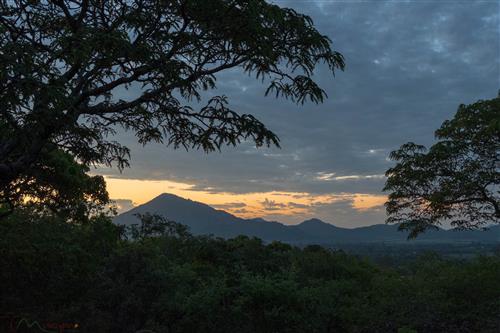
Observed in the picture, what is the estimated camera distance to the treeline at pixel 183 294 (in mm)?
10094

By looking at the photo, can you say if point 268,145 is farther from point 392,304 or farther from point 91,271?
point 392,304

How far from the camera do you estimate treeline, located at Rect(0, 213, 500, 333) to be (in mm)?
10094

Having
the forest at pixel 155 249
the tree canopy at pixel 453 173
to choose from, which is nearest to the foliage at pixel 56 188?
the forest at pixel 155 249

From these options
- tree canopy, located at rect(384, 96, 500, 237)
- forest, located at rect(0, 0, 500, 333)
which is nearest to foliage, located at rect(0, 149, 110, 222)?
forest, located at rect(0, 0, 500, 333)

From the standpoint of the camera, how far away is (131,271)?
1059 centimetres

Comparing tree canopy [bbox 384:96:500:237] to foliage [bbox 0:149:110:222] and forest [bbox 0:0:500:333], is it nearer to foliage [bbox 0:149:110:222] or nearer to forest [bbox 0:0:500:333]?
forest [bbox 0:0:500:333]

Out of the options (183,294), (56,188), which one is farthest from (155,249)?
(56,188)

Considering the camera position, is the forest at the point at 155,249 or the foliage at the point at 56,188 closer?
the forest at the point at 155,249

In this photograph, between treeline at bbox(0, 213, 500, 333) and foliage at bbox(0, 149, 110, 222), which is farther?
foliage at bbox(0, 149, 110, 222)

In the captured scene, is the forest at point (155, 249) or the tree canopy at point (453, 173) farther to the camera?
the tree canopy at point (453, 173)

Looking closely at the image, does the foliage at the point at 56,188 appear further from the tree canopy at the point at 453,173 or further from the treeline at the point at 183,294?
the tree canopy at the point at 453,173

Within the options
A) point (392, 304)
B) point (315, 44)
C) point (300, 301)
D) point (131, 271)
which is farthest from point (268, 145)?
point (392, 304)

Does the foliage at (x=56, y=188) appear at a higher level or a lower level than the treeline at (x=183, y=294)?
higher

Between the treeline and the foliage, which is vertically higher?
the foliage
